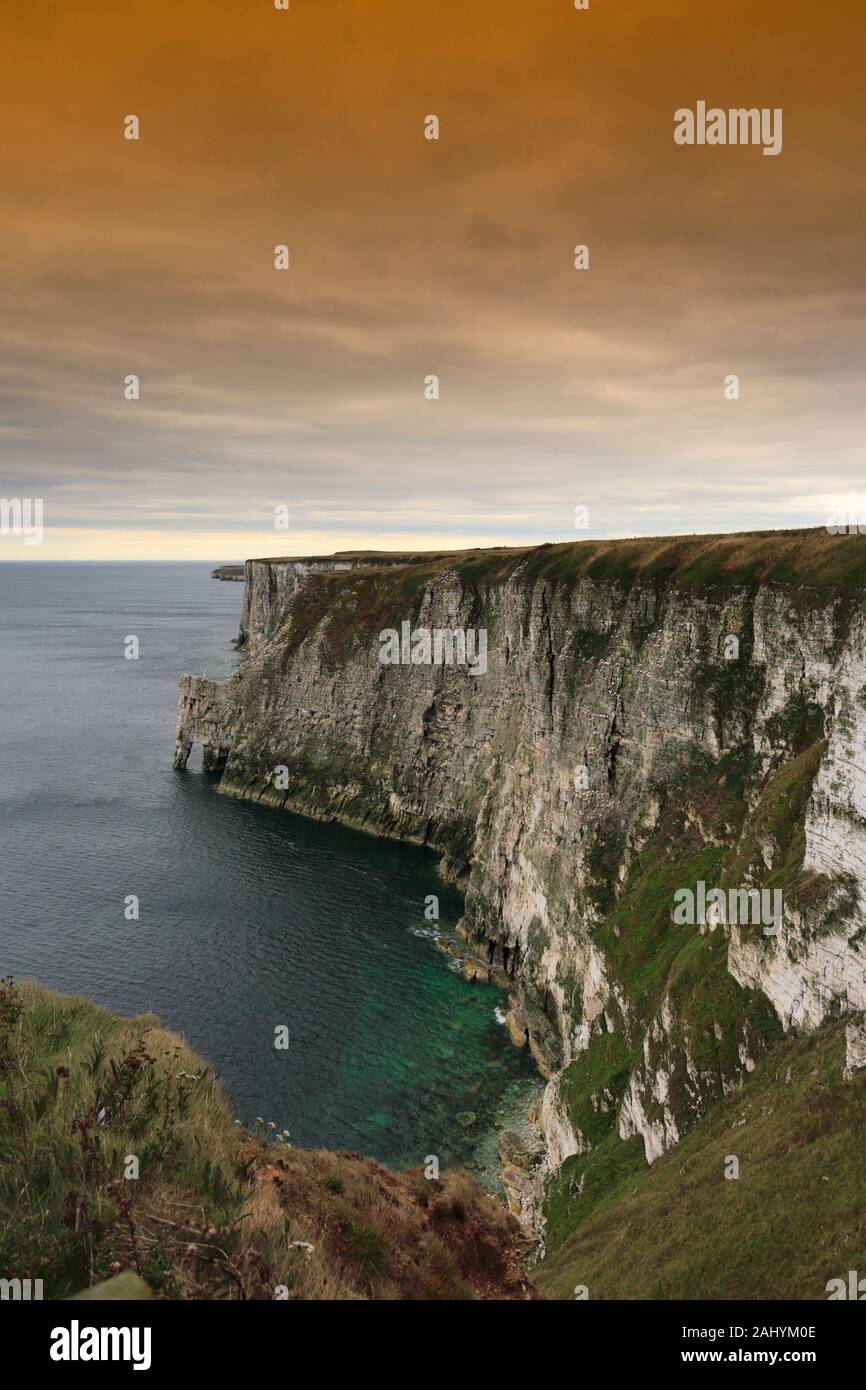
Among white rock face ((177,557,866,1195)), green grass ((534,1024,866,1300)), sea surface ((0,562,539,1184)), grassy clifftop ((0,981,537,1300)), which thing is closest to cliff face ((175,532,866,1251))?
white rock face ((177,557,866,1195))

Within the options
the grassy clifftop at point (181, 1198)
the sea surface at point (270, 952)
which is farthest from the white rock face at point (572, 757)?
the grassy clifftop at point (181, 1198)

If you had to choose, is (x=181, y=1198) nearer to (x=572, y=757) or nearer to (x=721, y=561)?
(x=572, y=757)

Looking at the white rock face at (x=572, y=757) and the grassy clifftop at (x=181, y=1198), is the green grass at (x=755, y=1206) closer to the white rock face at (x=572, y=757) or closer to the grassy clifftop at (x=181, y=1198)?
the white rock face at (x=572, y=757)

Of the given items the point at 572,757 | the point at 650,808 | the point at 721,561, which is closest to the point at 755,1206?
the point at 650,808

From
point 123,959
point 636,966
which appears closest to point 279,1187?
point 636,966
